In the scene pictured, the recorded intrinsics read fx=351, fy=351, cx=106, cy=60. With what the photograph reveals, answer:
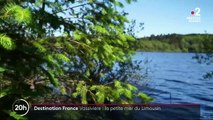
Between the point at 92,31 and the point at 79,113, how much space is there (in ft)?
16.0

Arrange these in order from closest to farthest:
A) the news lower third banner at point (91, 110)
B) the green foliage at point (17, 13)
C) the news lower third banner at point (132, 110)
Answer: the green foliage at point (17, 13) < the news lower third banner at point (91, 110) < the news lower third banner at point (132, 110)

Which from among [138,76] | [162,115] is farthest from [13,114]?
[162,115]

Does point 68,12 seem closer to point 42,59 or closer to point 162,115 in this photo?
point 42,59

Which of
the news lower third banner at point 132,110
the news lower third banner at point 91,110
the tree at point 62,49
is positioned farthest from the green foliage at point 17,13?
the news lower third banner at point 132,110

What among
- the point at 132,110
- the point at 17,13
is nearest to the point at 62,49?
the point at 17,13

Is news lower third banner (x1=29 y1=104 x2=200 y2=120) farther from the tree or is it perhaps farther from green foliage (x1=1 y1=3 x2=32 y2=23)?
green foliage (x1=1 y1=3 x2=32 y2=23)

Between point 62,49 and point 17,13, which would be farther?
point 62,49

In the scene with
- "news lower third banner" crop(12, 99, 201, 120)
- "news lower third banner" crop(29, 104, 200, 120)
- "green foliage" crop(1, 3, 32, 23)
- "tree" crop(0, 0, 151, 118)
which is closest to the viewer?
"green foliage" crop(1, 3, 32, 23)

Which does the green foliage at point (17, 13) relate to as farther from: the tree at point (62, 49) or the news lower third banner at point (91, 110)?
the news lower third banner at point (91, 110)

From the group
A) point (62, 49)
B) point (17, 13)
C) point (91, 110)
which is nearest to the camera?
point (17, 13)

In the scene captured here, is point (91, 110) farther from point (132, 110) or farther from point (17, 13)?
point (17, 13)

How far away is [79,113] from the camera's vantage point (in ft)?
43.3

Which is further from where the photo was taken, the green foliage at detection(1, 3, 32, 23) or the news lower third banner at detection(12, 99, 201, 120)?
the news lower third banner at detection(12, 99, 201, 120)

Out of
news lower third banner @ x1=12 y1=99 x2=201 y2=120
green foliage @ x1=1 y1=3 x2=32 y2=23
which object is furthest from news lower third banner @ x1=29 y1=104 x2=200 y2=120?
green foliage @ x1=1 y1=3 x2=32 y2=23
